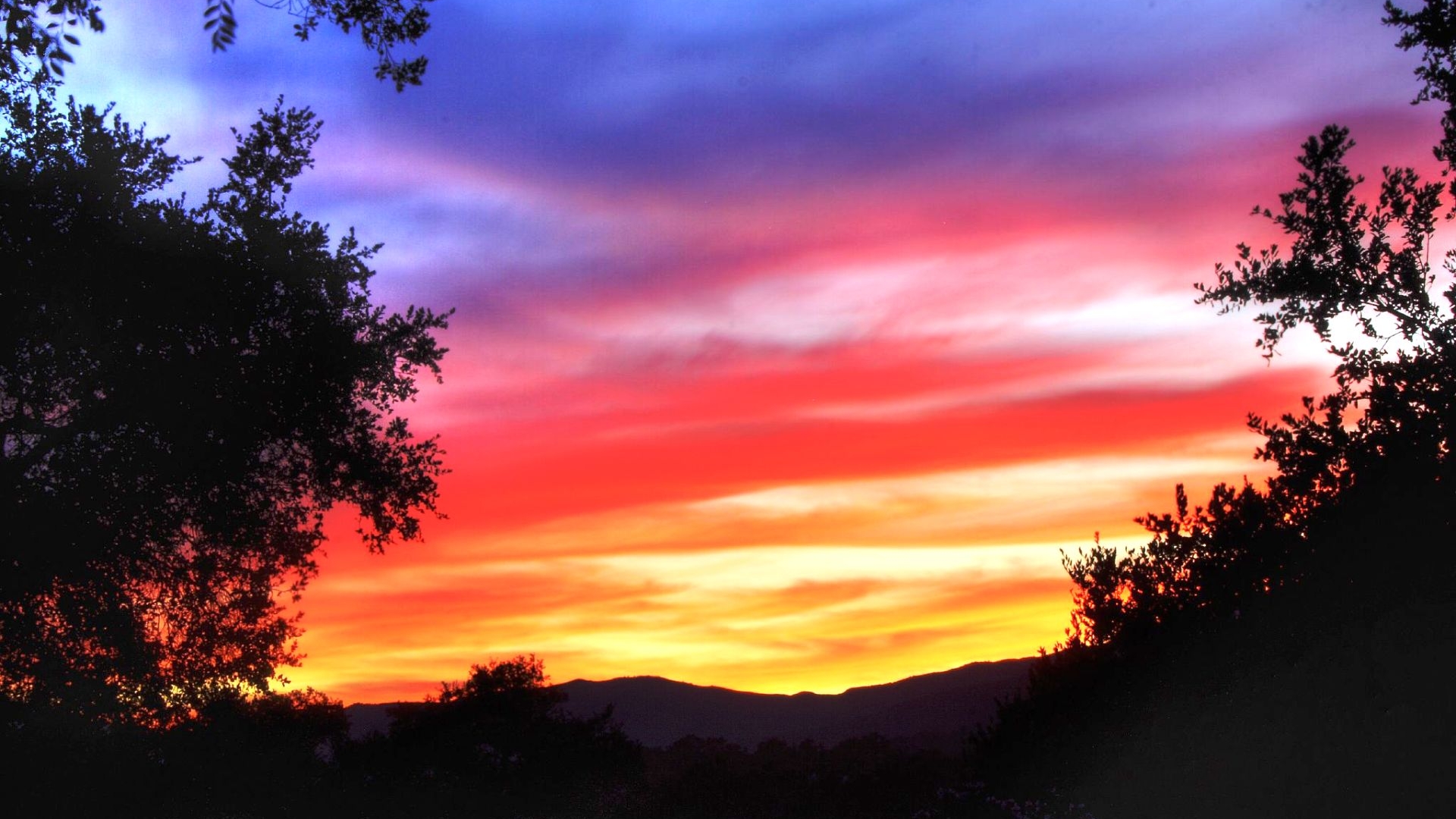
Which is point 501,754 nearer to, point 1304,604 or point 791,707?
point 1304,604

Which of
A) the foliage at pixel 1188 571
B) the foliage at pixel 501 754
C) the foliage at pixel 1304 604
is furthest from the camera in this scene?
the foliage at pixel 501 754

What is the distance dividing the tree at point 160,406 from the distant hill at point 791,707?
68.7m

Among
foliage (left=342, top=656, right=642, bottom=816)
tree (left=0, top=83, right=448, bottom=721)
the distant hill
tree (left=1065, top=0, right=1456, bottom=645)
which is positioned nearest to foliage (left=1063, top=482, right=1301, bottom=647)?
tree (left=1065, top=0, right=1456, bottom=645)

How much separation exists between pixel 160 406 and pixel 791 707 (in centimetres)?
9767

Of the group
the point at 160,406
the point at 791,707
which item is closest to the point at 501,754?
the point at 160,406

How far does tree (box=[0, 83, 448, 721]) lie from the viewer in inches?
669

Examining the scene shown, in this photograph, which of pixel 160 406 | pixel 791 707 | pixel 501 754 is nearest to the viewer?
pixel 160 406

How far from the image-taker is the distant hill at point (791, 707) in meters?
89.7

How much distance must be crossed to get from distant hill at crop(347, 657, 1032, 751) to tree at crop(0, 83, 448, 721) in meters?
68.7

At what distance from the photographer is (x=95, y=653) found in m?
18.0

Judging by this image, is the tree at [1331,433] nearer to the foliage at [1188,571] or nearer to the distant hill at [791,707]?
the foliage at [1188,571]

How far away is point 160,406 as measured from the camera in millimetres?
17281

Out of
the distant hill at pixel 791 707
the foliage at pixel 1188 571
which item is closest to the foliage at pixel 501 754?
the foliage at pixel 1188 571

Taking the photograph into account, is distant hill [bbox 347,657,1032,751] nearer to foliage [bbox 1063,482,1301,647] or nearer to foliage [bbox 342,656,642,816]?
foliage [bbox 342,656,642,816]
